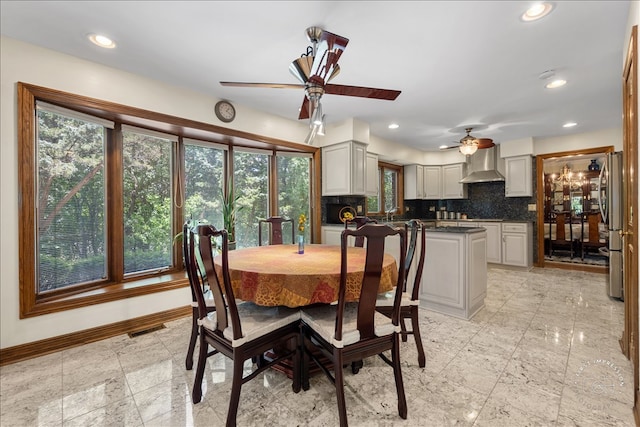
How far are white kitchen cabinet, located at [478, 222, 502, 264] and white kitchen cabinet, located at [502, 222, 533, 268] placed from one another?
65 mm

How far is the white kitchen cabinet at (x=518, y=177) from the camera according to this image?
17.1ft

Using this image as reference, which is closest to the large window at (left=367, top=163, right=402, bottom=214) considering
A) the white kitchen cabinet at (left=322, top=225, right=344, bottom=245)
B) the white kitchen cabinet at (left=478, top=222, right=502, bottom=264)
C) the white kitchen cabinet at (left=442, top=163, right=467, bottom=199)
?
the white kitchen cabinet at (left=442, top=163, right=467, bottom=199)

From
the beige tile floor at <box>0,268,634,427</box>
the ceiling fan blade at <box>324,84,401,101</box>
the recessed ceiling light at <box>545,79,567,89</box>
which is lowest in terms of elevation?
the beige tile floor at <box>0,268,634,427</box>

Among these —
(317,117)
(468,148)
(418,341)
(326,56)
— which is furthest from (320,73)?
(468,148)

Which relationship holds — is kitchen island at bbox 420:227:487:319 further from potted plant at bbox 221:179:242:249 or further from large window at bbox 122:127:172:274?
large window at bbox 122:127:172:274

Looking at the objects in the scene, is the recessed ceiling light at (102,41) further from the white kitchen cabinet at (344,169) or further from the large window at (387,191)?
the large window at (387,191)

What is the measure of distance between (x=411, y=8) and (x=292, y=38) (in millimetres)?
852

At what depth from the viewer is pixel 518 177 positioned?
17.5ft

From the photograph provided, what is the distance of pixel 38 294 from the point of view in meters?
2.32

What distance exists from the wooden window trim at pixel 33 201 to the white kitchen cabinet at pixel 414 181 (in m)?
4.24

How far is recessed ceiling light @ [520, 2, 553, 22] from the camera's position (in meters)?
1.76

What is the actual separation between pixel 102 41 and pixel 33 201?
4.46ft

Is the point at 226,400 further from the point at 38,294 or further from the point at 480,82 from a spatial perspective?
the point at 480,82

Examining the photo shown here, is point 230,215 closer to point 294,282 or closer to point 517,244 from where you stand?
point 294,282
